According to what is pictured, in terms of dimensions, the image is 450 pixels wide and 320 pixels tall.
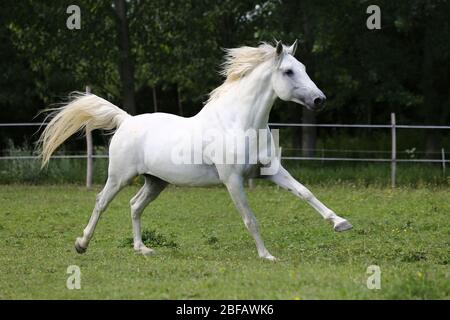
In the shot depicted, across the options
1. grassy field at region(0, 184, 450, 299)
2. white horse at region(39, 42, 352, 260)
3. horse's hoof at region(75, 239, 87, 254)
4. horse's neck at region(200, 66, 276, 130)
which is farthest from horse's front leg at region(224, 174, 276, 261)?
horse's hoof at region(75, 239, 87, 254)

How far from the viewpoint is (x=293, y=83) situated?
311 inches

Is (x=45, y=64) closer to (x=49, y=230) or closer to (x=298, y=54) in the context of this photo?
(x=298, y=54)

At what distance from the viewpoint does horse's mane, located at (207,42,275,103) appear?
820 cm

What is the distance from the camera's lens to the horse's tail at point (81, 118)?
368 inches

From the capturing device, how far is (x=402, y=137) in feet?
81.9

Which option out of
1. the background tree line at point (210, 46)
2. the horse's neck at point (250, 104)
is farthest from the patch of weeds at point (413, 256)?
the background tree line at point (210, 46)

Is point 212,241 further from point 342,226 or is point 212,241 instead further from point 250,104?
point 342,226

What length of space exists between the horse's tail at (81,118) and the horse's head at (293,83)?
7.06 feet

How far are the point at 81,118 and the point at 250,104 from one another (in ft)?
7.79

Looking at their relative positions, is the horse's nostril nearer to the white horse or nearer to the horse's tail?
the white horse

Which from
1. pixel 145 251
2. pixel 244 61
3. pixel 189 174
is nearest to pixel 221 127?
pixel 189 174

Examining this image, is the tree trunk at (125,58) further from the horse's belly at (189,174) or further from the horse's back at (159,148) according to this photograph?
the horse's belly at (189,174)

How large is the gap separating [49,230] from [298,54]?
12.4 metres

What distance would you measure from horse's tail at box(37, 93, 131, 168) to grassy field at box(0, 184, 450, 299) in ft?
4.28
